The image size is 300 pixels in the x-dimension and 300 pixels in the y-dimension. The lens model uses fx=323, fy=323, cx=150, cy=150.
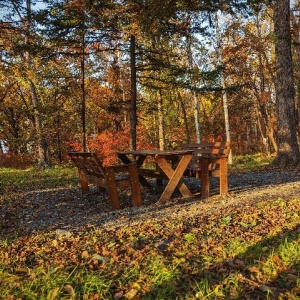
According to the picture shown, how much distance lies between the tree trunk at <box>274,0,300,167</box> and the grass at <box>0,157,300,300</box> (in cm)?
641

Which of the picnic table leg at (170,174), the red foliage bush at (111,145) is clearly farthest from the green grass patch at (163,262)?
the red foliage bush at (111,145)

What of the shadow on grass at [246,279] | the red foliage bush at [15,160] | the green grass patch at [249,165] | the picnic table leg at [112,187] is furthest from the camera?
the red foliage bush at [15,160]

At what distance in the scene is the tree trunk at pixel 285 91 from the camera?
33.8 feet

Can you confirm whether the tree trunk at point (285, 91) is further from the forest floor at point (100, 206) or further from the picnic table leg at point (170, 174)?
the picnic table leg at point (170, 174)

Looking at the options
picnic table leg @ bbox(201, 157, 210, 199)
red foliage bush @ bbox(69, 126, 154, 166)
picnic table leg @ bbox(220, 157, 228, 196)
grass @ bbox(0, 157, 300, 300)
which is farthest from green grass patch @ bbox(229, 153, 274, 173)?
red foliage bush @ bbox(69, 126, 154, 166)

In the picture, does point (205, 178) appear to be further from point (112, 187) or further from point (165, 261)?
point (165, 261)

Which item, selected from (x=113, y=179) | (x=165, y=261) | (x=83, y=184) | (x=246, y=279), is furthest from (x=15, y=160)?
(x=246, y=279)

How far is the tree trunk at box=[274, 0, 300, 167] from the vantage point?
1029cm

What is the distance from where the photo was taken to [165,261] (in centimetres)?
310

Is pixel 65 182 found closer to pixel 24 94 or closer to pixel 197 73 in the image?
pixel 197 73

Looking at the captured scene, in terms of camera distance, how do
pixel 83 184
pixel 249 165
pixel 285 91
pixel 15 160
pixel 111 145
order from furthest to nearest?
1. pixel 15 160
2. pixel 111 145
3. pixel 249 165
4. pixel 285 91
5. pixel 83 184

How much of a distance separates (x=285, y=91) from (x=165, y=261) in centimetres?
891

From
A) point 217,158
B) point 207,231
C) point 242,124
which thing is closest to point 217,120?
point 242,124

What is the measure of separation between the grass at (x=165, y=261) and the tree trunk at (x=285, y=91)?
6412 mm
